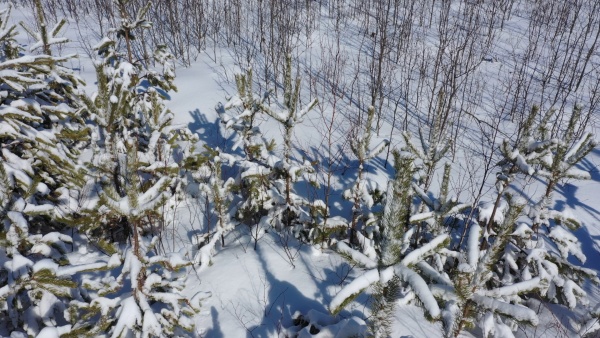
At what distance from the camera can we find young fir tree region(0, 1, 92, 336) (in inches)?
118

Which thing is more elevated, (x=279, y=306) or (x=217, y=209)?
(x=217, y=209)

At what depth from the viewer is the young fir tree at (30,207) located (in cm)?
299

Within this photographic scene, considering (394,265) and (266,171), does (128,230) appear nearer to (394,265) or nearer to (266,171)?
(266,171)

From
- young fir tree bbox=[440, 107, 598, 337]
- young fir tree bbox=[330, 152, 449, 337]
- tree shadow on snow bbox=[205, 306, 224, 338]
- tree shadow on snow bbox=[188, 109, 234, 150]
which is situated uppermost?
young fir tree bbox=[330, 152, 449, 337]

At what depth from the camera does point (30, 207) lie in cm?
337

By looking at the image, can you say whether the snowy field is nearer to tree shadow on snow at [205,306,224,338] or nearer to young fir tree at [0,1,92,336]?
tree shadow on snow at [205,306,224,338]

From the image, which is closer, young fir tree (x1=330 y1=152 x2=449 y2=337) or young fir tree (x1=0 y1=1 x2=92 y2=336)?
young fir tree (x1=330 y1=152 x2=449 y2=337)

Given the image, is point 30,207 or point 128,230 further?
point 128,230

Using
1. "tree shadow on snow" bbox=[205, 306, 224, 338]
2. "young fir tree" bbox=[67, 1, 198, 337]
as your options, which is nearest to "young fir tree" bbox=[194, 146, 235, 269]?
"young fir tree" bbox=[67, 1, 198, 337]

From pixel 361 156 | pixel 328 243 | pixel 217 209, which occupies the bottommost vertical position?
pixel 328 243

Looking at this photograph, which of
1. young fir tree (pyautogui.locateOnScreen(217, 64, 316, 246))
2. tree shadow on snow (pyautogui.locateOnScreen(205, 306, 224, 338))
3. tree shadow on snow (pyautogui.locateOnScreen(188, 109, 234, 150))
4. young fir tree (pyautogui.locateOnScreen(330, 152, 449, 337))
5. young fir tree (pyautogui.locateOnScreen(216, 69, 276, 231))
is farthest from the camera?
tree shadow on snow (pyautogui.locateOnScreen(188, 109, 234, 150))

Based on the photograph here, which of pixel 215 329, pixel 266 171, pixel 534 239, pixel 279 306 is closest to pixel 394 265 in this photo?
pixel 279 306

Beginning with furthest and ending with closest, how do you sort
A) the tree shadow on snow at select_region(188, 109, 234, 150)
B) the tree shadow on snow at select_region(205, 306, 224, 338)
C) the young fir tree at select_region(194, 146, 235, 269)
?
the tree shadow on snow at select_region(188, 109, 234, 150), the young fir tree at select_region(194, 146, 235, 269), the tree shadow on snow at select_region(205, 306, 224, 338)

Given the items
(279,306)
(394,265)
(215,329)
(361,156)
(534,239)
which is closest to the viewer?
(394,265)
